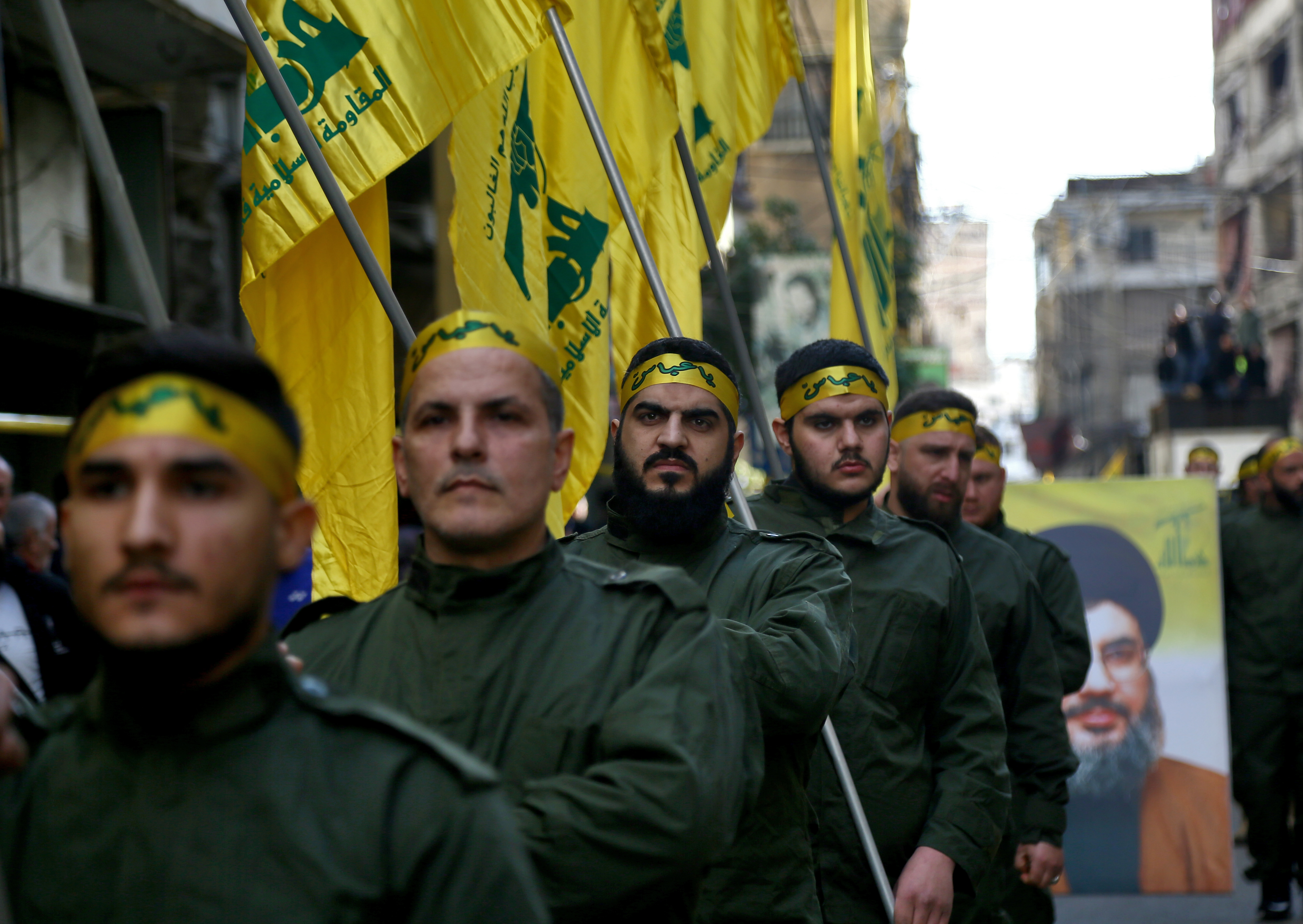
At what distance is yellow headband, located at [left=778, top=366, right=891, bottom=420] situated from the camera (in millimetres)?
4566

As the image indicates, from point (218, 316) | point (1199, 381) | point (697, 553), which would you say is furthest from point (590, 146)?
point (1199, 381)

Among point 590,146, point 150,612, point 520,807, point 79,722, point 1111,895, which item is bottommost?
point 1111,895

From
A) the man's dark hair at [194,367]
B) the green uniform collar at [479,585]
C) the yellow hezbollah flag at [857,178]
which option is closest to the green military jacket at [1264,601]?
the yellow hezbollah flag at [857,178]

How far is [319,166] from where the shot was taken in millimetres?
3514

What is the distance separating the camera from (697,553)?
3.51 metres

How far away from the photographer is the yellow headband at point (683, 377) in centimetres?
376

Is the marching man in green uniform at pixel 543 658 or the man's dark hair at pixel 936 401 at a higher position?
the man's dark hair at pixel 936 401

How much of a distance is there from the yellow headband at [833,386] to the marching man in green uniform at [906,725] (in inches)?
7.6

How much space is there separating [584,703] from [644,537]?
1462 millimetres

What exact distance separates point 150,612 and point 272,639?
161 mm

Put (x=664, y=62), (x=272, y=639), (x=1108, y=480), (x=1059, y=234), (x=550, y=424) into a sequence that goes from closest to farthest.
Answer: (x=272, y=639) → (x=550, y=424) → (x=664, y=62) → (x=1108, y=480) → (x=1059, y=234)

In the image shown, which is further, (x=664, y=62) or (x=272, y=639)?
(x=664, y=62)

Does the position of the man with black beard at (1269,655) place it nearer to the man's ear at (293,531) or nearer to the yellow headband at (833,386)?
the yellow headband at (833,386)

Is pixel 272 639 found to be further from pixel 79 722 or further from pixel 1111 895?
pixel 1111 895
